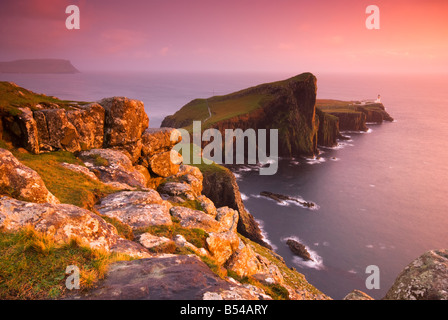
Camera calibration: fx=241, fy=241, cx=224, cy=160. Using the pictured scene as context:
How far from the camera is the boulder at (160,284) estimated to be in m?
6.76

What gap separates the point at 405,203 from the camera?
84.2m

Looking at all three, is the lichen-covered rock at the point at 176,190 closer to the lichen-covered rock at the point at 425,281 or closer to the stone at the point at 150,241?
the stone at the point at 150,241

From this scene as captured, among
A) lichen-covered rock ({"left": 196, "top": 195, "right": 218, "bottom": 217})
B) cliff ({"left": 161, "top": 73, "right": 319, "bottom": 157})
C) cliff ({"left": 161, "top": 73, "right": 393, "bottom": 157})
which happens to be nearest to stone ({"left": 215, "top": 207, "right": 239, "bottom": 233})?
lichen-covered rock ({"left": 196, "top": 195, "right": 218, "bottom": 217})

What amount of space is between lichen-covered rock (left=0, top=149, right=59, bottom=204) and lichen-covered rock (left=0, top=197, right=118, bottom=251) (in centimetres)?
212

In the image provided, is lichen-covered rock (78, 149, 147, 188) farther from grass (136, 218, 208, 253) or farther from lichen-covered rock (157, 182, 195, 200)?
grass (136, 218, 208, 253)

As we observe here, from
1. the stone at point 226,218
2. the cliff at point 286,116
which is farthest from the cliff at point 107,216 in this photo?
the cliff at point 286,116

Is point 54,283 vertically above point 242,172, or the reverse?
point 54,283

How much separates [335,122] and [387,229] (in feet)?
366

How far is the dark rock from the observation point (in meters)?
56.9

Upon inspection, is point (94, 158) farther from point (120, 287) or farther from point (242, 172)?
point (242, 172)

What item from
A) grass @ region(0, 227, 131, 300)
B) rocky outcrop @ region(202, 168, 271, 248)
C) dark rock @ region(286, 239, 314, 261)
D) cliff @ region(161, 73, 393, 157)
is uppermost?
cliff @ region(161, 73, 393, 157)

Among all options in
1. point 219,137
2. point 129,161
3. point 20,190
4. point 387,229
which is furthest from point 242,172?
point 20,190

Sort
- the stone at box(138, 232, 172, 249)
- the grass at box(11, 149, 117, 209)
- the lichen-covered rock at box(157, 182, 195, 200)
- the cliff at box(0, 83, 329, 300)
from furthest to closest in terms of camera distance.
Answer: the lichen-covered rock at box(157, 182, 195, 200) → the grass at box(11, 149, 117, 209) → the stone at box(138, 232, 172, 249) → the cliff at box(0, 83, 329, 300)

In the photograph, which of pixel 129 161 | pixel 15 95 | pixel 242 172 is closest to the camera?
pixel 15 95
